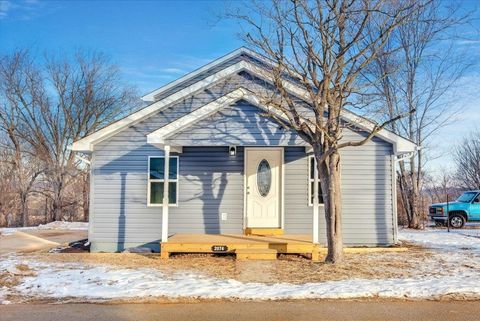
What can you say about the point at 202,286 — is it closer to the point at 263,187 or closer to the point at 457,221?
the point at 263,187

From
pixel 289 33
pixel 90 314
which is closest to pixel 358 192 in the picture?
pixel 289 33

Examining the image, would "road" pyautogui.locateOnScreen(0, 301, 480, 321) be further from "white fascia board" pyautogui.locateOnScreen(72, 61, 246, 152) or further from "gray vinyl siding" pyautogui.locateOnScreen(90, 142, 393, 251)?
"white fascia board" pyautogui.locateOnScreen(72, 61, 246, 152)

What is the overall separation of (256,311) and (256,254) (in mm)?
4002

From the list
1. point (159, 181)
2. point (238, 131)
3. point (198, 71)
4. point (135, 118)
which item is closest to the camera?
point (238, 131)

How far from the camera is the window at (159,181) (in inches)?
450

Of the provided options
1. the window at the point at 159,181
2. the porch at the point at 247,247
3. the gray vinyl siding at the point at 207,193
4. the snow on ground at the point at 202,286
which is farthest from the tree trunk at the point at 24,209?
the porch at the point at 247,247

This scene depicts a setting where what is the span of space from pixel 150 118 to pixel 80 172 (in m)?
17.0

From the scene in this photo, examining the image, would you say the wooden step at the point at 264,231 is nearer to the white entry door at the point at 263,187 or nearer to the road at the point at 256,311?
the white entry door at the point at 263,187

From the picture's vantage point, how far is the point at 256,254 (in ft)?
31.1

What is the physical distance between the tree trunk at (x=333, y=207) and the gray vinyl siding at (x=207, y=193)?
2370 millimetres

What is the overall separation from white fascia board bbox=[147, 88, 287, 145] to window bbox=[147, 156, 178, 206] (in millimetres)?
1472

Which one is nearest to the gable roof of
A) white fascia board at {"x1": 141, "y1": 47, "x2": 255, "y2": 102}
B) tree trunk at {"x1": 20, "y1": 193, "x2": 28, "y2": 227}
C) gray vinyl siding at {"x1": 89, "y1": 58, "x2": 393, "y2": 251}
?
gray vinyl siding at {"x1": 89, "y1": 58, "x2": 393, "y2": 251}

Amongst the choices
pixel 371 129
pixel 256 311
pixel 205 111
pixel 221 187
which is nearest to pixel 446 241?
pixel 371 129

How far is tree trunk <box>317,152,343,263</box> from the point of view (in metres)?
8.71
